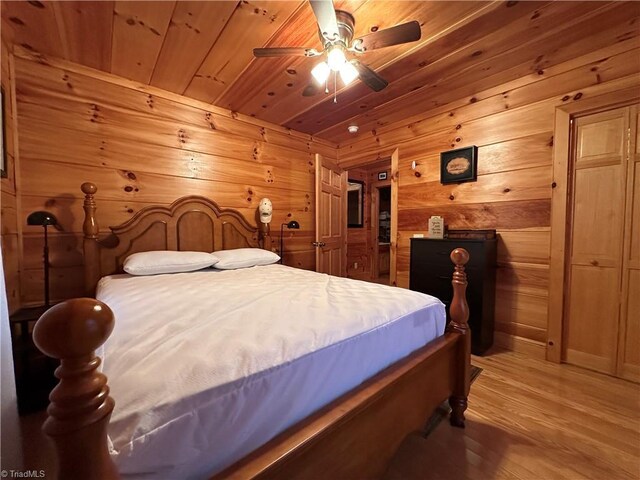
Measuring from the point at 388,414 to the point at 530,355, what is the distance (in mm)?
1976

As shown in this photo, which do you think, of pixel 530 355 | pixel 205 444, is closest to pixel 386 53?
pixel 205 444

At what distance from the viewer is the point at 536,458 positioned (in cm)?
123

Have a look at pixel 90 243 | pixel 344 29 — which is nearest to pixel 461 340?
pixel 344 29

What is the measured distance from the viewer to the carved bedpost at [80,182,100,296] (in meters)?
2.05

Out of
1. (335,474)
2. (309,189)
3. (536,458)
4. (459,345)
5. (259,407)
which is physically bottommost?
(536,458)

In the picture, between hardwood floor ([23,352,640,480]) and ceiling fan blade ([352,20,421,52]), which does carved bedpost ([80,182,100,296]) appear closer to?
hardwood floor ([23,352,640,480])

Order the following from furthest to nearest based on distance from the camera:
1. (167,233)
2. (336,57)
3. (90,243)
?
1. (167,233)
2. (90,243)
3. (336,57)

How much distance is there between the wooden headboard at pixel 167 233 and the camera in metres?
2.08

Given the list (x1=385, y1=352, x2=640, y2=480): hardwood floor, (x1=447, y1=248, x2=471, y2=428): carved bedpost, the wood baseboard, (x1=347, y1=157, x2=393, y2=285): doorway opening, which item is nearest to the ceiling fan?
(x1=447, y1=248, x2=471, y2=428): carved bedpost

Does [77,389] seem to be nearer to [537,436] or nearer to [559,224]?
[537,436]

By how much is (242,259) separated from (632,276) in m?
2.93

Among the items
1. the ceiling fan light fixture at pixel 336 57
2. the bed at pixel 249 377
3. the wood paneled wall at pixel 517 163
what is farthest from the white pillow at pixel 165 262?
the wood paneled wall at pixel 517 163

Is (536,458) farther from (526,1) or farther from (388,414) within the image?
(526,1)

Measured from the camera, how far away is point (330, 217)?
3.55 m
